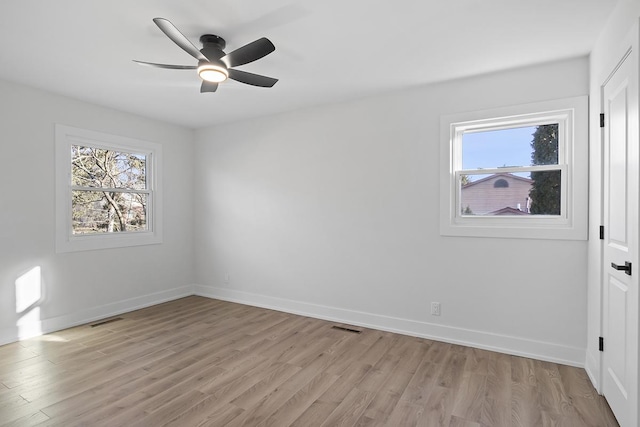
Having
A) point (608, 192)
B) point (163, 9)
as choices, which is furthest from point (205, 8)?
point (608, 192)

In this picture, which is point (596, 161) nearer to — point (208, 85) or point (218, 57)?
point (218, 57)

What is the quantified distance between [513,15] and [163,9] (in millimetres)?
2332

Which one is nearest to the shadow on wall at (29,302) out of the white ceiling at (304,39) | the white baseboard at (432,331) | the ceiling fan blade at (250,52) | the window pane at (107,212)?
the window pane at (107,212)

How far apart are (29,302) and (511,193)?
197 inches

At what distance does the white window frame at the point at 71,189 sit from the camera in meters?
3.75

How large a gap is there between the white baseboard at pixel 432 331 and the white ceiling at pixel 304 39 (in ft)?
8.15

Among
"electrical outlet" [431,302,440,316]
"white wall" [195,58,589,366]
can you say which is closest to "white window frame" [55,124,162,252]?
"white wall" [195,58,589,366]

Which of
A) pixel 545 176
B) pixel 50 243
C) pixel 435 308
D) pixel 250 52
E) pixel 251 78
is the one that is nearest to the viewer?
pixel 250 52

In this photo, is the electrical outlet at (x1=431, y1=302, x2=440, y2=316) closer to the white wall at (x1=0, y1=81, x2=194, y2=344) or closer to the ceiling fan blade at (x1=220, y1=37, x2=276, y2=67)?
the ceiling fan blade at (x1=220, y1=37, x2=276, y2=67)

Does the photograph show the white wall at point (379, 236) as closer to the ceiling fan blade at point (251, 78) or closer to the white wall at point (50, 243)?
the white wall at point (50, 243)

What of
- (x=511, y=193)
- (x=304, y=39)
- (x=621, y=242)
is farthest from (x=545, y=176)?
(x=304, y=39)

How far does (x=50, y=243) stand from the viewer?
12.0 ft

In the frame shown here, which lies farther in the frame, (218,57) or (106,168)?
(106,168)

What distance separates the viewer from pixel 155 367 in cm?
279
